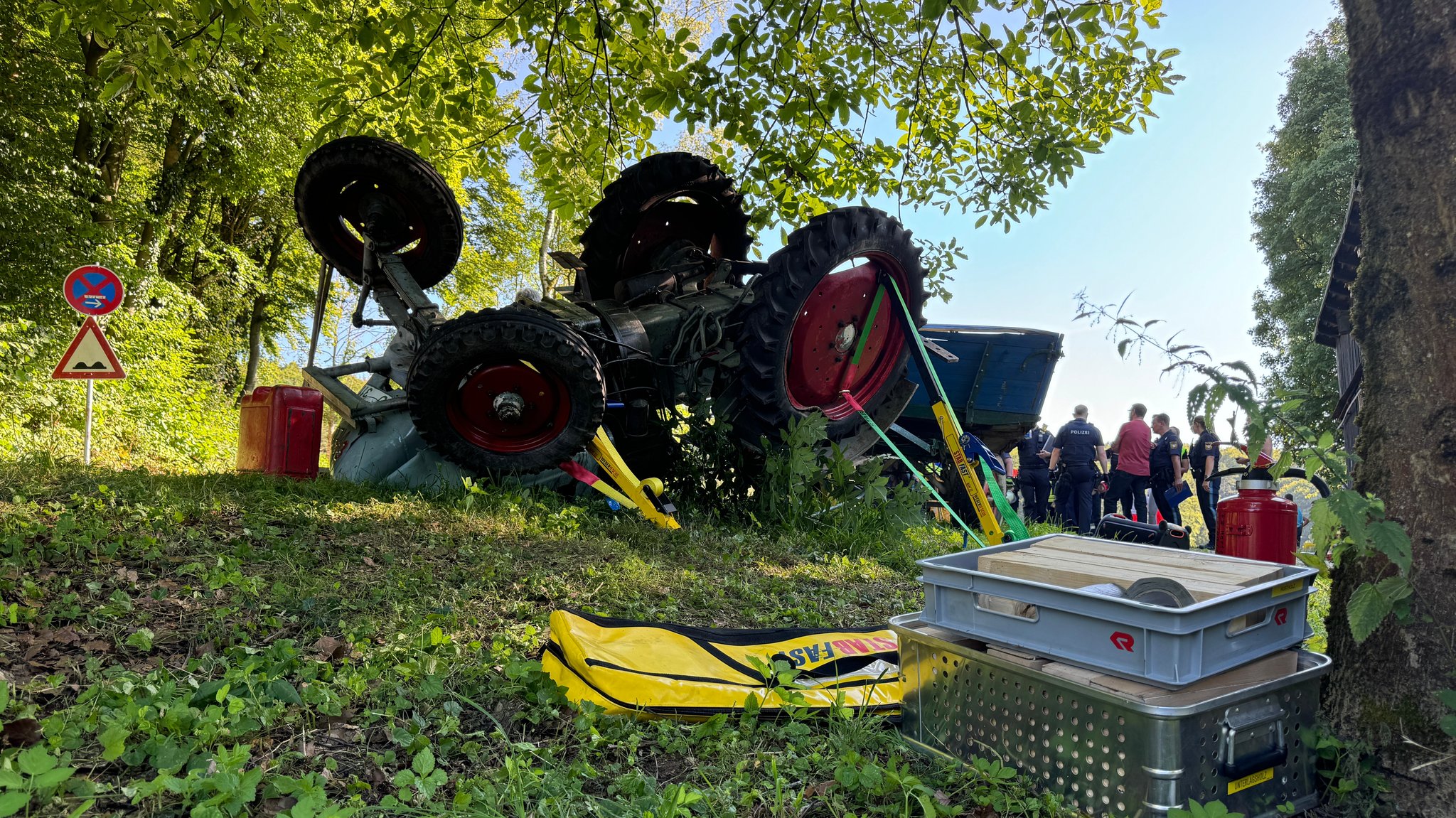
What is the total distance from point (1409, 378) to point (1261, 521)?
0.89 meters

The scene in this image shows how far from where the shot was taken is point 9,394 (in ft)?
34.3

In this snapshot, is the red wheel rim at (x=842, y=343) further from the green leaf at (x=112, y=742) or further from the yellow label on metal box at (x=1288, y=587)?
the green leaf at (x=112, y=742)

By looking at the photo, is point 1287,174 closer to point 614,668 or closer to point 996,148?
point 996,148

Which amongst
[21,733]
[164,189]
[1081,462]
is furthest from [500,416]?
[164,189]

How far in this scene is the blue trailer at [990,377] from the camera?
9.48 metres

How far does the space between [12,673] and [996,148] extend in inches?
263

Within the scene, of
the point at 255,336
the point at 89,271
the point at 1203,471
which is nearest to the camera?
the point at 89,271

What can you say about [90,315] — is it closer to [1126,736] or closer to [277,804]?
[277,804]

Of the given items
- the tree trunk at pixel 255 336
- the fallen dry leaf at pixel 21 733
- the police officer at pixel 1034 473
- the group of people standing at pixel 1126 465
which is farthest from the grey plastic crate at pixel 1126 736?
the tree trunk at pixel 255 336

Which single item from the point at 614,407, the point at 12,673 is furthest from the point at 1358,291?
the point at 614,407

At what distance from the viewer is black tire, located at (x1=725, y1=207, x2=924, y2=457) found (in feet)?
19.1

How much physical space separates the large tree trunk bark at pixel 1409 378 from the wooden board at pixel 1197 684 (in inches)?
10.0

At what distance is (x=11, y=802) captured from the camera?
1.49 metres

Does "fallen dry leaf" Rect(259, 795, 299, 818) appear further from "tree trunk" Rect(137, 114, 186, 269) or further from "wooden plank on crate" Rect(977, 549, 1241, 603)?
"tree trunk" Rect(137, 114, 186, 269)
